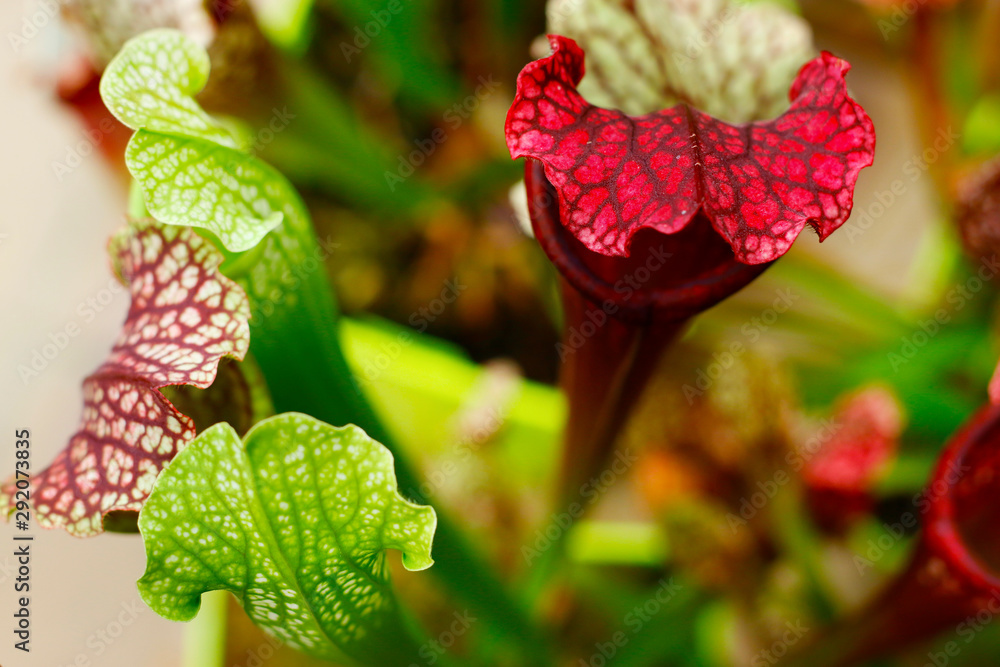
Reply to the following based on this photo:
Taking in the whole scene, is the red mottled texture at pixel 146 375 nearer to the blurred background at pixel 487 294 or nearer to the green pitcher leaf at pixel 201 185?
the green pitcher leaf at pixel 201 185

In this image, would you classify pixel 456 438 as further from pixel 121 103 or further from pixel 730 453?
pixel 121 103

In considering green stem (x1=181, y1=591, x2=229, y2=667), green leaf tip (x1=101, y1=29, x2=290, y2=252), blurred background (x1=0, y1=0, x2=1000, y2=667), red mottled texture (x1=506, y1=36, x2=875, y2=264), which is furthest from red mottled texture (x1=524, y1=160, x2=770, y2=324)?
green stem (x1=181, y1=591, x2=229, y2=667)

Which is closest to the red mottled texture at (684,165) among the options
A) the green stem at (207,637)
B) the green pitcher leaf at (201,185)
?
the green pitcher leaf at (201,185)

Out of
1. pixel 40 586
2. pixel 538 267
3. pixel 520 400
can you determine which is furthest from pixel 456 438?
pixel 40 586

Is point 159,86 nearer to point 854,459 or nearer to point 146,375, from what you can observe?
point 146,375

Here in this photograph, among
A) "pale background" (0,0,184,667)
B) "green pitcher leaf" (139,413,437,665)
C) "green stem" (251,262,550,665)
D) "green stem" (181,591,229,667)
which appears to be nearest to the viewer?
"green pitcher leaf" (139,413,437,665)

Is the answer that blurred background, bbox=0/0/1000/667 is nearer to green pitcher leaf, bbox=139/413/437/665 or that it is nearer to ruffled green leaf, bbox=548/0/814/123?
ruffled green leaf, bbox=548/0/814/123

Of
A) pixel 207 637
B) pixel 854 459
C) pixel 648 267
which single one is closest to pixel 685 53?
pixel 648 267
